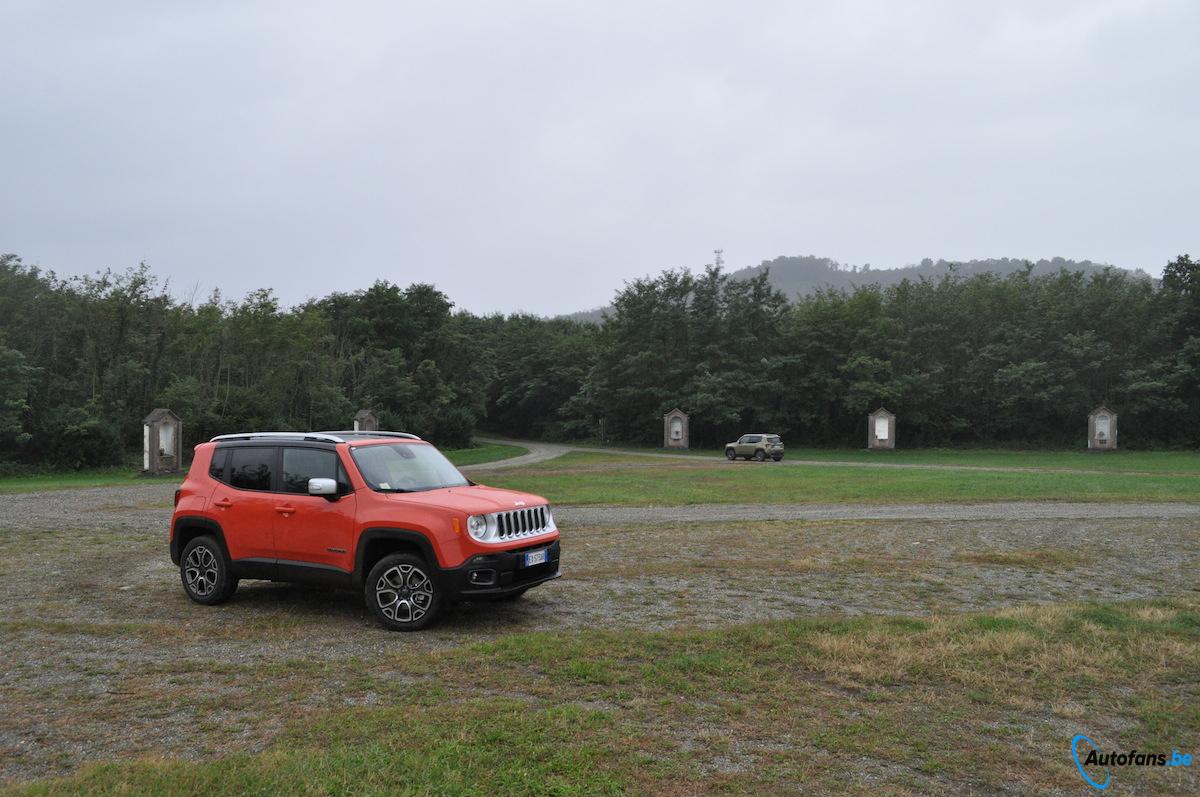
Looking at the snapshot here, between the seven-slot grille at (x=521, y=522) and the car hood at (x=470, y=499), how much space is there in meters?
0.06

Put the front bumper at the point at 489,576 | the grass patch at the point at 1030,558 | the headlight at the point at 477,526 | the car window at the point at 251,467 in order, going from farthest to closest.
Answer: the grass patch at the point at 1030,558 → the car window at the point at 251,467 → the headlight at the point at 477,526 → the front bumper at the point at 489,576

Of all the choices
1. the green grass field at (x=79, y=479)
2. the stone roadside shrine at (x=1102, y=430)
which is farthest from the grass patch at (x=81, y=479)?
the stone roadside shrine at (x=1102, y=430)

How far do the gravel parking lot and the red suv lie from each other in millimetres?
407

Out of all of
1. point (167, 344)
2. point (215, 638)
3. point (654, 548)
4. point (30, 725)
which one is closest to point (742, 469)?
point (654, 548)

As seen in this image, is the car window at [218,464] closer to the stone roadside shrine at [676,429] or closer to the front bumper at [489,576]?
the front bumper at [489,576]

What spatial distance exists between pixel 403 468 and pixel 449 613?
1.53 metres

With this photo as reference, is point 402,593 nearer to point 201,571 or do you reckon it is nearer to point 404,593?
point 404,593

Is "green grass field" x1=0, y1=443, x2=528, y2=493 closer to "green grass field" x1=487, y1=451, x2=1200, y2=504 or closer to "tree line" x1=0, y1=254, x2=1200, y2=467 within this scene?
"tree line" x1=0, y1=254, x2=1200, y2=467

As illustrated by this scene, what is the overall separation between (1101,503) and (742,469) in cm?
1641

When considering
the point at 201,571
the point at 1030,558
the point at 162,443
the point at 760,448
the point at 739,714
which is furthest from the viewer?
the point at 760,448

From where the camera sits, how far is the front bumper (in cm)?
721

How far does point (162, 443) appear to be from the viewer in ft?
99.7

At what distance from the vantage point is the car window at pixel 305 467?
318 inches

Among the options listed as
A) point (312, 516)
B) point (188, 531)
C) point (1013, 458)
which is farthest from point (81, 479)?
point (1013, 458)
